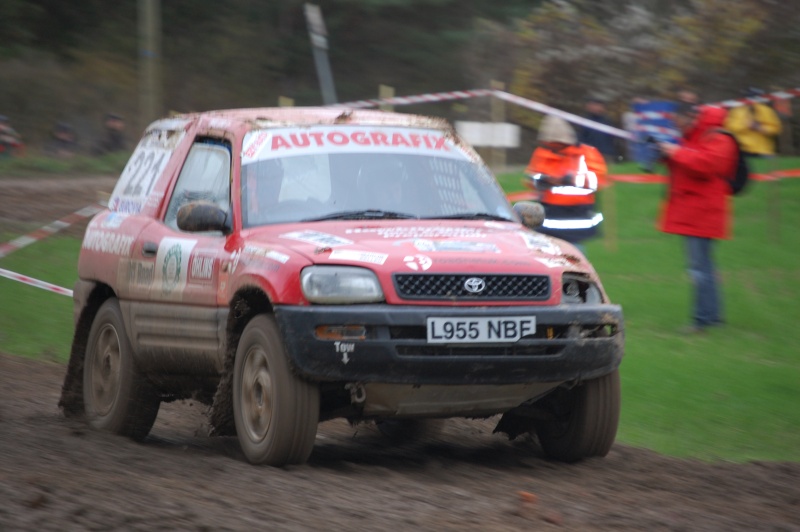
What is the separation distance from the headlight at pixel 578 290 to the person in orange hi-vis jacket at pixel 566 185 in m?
4.96

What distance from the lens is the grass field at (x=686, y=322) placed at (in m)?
8.56

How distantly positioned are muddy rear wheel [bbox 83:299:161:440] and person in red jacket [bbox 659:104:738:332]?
5214 millimetres

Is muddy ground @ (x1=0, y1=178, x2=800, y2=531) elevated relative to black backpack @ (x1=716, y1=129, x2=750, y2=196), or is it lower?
lower

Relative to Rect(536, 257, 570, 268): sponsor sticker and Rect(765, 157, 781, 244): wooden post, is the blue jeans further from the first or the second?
Rect(536, 257, 570, 268): sponsor sticker

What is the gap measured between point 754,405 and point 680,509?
3.57m

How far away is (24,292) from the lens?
14.3 m

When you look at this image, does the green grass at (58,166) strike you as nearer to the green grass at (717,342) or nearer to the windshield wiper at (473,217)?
the green grass at (717,342)

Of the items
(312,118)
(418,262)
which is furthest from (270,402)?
(312,118)

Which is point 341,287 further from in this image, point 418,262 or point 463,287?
point 463,287

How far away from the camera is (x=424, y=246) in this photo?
6449mm

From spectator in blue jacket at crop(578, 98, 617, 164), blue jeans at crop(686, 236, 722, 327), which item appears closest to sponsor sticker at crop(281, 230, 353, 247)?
blue jeans at crop(686, 236, 722, 327)

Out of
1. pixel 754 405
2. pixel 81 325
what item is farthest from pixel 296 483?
pixel 754 405

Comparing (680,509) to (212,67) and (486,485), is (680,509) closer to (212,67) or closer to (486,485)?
(486,485)

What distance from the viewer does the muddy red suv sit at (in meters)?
6.21
